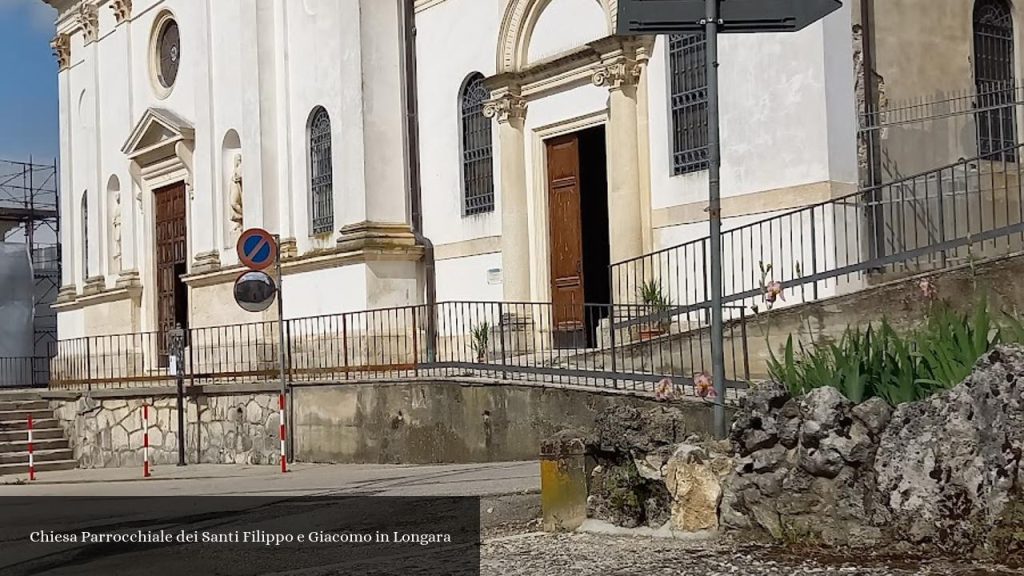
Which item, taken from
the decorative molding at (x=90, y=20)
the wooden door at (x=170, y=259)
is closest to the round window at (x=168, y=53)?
the wooden door at (x=170, y=259)

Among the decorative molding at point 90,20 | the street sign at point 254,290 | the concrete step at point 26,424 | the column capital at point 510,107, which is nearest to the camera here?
the street sign at point 254,290

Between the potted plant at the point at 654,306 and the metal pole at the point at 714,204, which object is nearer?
the metal pole at the point at 714,204

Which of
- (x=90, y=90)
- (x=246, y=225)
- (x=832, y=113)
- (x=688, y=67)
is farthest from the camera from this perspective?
(x=90, y=90)

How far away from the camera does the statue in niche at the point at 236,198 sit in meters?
23.8

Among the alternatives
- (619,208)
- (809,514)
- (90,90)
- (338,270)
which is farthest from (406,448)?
(90,90)

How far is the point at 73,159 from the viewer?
3098 centimetres

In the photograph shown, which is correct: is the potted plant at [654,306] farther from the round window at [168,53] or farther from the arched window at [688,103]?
the round window at [168,53]

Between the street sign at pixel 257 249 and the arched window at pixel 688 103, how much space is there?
5.03m

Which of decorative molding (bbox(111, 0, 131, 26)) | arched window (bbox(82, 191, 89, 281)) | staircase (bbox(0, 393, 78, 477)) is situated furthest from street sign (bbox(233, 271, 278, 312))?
arched window (bbox(82, 191, 89, 281))

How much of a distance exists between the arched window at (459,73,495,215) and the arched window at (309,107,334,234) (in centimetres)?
280

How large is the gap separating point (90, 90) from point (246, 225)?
9056 millimetres

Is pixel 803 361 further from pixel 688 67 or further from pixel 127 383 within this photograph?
pixel 127 383

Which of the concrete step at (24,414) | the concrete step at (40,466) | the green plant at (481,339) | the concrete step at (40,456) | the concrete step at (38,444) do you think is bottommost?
the concrete step at (40,466)

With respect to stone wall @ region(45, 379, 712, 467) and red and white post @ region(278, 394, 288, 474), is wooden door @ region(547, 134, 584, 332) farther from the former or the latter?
red and white post @ region(278, 394, 288, 474)
